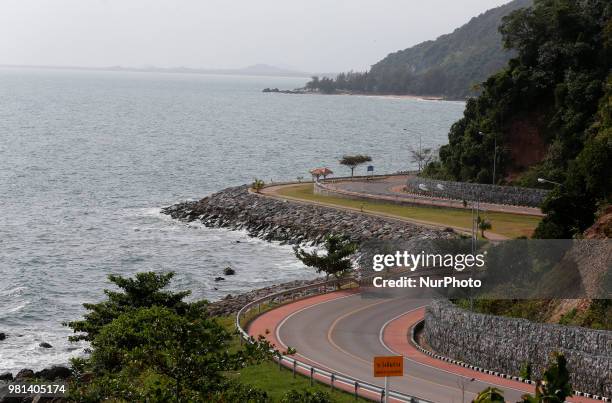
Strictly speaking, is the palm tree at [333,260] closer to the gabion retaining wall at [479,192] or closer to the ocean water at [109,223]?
the ocean water at [109,223]

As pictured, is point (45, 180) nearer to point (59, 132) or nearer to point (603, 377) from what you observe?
point (59, 132)

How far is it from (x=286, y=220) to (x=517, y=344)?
45.9 m

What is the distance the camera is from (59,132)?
189 m

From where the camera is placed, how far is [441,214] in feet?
257

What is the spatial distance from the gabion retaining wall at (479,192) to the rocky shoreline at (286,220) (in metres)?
9.25

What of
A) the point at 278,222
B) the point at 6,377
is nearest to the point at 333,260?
the point at 6,377

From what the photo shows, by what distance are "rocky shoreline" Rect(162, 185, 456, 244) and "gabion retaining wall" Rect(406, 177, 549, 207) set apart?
30.4 feet

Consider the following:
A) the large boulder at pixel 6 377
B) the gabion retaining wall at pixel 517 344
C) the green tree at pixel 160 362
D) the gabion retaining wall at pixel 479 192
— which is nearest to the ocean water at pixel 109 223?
the large boulder at pixel 6 377

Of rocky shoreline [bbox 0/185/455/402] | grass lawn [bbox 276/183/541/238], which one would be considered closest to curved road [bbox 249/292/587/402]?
rocky shoreline [bbox 0/185/455/402]

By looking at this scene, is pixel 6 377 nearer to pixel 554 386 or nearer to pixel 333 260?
pixel 333 260

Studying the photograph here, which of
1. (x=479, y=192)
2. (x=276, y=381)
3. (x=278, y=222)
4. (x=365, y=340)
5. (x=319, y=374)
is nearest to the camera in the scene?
(x=276, y=381)

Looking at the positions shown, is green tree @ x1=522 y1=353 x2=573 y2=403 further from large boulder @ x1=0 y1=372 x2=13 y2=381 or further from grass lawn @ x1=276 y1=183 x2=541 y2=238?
grass lawn @ x1=276 y1=183 x2=541 y2=238

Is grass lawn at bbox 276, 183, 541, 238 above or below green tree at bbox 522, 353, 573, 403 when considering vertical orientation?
below

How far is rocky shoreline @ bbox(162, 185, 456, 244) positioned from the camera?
72.8 m
